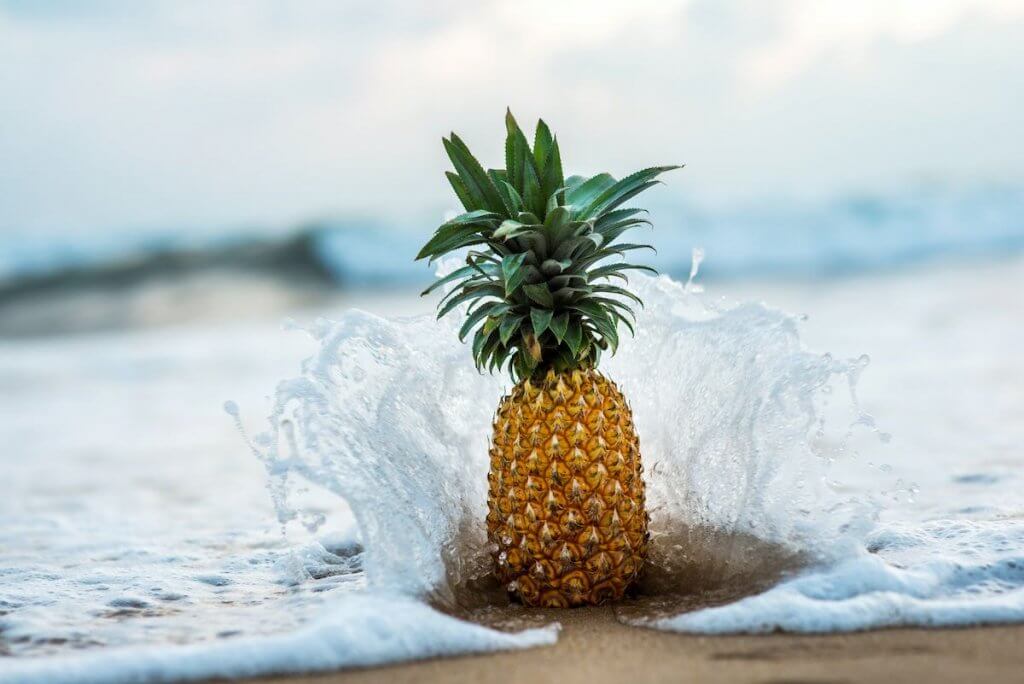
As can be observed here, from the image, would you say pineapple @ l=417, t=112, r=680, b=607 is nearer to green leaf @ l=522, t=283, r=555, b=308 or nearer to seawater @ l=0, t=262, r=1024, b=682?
green leaf @ l=522, t=283, r=555, b=308

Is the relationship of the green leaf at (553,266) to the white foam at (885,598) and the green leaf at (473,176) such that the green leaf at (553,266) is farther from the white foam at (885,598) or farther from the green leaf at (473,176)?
the white foam at (885,598)

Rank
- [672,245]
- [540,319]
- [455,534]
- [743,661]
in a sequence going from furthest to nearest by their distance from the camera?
[672,245], [455,534], [540,319], [743,661]

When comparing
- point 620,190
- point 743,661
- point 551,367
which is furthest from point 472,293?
point 743,661

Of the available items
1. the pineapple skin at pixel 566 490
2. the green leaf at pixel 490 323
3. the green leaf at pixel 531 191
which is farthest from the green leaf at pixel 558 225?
the pineapple skin at pixel 566 490

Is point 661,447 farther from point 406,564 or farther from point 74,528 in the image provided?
point 74,528

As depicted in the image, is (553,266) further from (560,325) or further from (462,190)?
(462,190)

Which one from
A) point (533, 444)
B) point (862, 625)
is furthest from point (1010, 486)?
point (533, 444)

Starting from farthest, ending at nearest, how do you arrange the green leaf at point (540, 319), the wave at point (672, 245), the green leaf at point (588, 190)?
the wave at point (672, 245) < the green leaf at point (588, 190) < the green leaf at point (540, 319)
